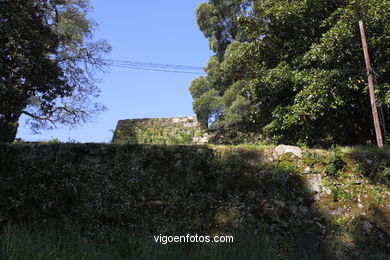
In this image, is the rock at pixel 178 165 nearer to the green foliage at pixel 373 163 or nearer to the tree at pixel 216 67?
the green foliage at pixel 373 163

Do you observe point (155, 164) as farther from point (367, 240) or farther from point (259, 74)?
point (259, 74)

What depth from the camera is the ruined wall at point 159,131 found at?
18.1 m

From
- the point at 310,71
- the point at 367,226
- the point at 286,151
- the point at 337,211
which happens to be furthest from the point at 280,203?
the point at 310,71

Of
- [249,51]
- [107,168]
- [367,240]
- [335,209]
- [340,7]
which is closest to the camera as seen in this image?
[367,240]

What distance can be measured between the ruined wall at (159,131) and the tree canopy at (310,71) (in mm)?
1927

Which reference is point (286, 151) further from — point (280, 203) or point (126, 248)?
point (126, 248)

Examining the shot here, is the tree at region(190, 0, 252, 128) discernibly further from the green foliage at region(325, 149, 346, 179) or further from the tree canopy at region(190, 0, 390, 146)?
the green foliage at region(325, 149, 346, 179)

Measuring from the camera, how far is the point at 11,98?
11547 millimetres

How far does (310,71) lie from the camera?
1262 cm

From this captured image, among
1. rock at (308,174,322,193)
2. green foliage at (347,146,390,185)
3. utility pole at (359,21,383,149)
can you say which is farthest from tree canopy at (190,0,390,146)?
rock at (308,174,322,193)

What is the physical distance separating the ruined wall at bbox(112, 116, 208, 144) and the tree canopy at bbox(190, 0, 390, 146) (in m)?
1.93

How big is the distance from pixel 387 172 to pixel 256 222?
12.2 ft

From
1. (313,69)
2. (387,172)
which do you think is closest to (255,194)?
(387,172)

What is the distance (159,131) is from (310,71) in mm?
9101
